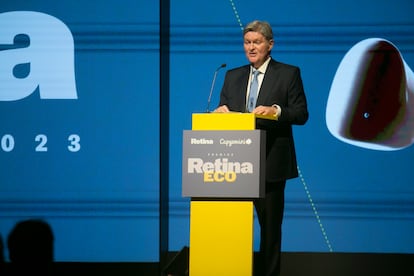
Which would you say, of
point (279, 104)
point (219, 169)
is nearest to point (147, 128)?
point (279, 104)

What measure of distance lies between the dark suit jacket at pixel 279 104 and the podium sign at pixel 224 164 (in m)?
0.37

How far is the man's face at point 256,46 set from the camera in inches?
147

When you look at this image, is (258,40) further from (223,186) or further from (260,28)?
(223,186)

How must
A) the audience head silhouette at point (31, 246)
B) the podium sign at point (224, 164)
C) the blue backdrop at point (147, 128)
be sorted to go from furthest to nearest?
the blue backdrop at point (147, 128) → the audience head silhouette at point (31, 246) → the podium sign at point (224, 164)

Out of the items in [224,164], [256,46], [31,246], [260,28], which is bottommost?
[31,246]

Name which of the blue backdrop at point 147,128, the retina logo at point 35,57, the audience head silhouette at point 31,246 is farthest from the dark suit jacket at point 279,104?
the audience head silhouette at point 31,246

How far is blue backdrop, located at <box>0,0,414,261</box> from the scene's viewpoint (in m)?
4.84

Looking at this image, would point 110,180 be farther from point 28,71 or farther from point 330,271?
point 330,271

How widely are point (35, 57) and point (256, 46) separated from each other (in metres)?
2.06

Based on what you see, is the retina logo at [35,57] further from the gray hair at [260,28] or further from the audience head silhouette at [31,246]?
the gray hair at [260,28]

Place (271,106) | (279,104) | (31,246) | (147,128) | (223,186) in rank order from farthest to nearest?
(147,128)
(31,246)
(279,104)
(271,106)
(223,186)

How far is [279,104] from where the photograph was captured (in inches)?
149

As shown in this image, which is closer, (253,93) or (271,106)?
(271,106)

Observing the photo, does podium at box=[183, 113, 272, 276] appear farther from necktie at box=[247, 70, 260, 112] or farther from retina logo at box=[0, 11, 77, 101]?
retina logo at box=[0, 11, 77, 101]
